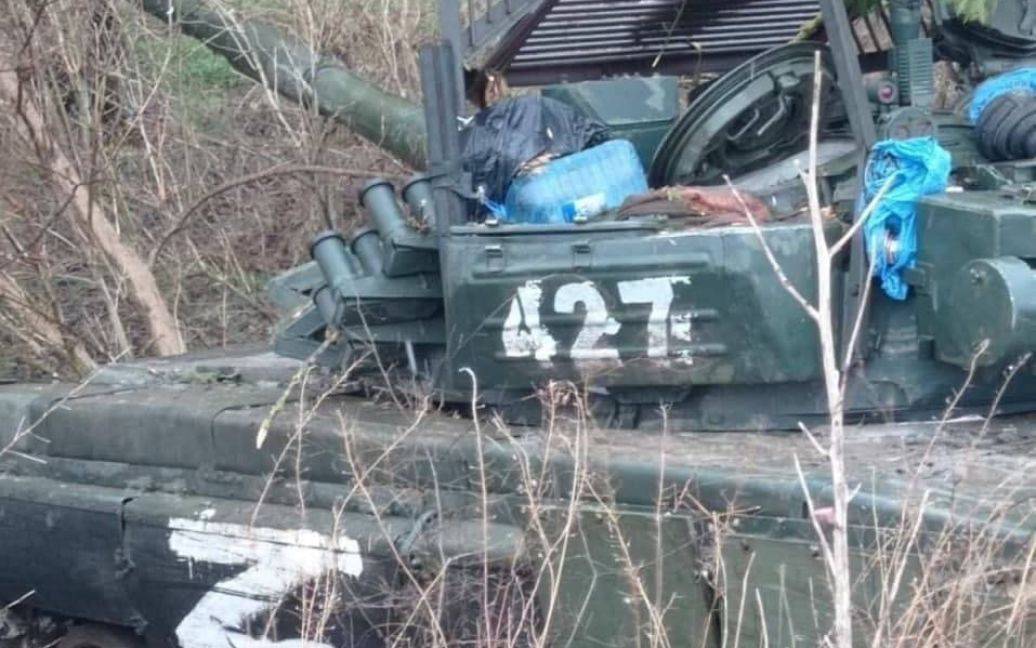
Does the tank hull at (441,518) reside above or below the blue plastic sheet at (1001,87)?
below

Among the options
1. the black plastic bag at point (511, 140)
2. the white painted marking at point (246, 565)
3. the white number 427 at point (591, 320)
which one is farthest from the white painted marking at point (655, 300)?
the white painted marking at point (246, 565)

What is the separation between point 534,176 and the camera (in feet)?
15.9

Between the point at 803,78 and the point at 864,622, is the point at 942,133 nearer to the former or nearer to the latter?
the point at 803,78

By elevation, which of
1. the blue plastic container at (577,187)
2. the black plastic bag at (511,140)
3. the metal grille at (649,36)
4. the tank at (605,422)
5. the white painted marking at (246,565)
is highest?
the metal grille at (649,36)

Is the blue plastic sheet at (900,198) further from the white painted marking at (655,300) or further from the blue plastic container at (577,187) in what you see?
the blue plastic container at (577,187)

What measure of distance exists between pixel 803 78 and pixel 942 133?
0.41 m

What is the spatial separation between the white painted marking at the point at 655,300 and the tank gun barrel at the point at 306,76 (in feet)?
14.8

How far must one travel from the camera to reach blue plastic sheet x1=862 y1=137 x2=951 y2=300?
4262mm

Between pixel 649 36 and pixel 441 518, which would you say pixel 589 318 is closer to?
pixel 441 518

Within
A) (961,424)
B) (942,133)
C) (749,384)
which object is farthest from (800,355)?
(942,133)

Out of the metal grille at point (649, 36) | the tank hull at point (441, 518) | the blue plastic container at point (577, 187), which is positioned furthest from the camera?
the metal grille at point (649, 36)

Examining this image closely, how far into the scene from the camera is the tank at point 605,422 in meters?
3.87

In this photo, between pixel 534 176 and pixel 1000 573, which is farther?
pixel 534 176

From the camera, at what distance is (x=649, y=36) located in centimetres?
584
